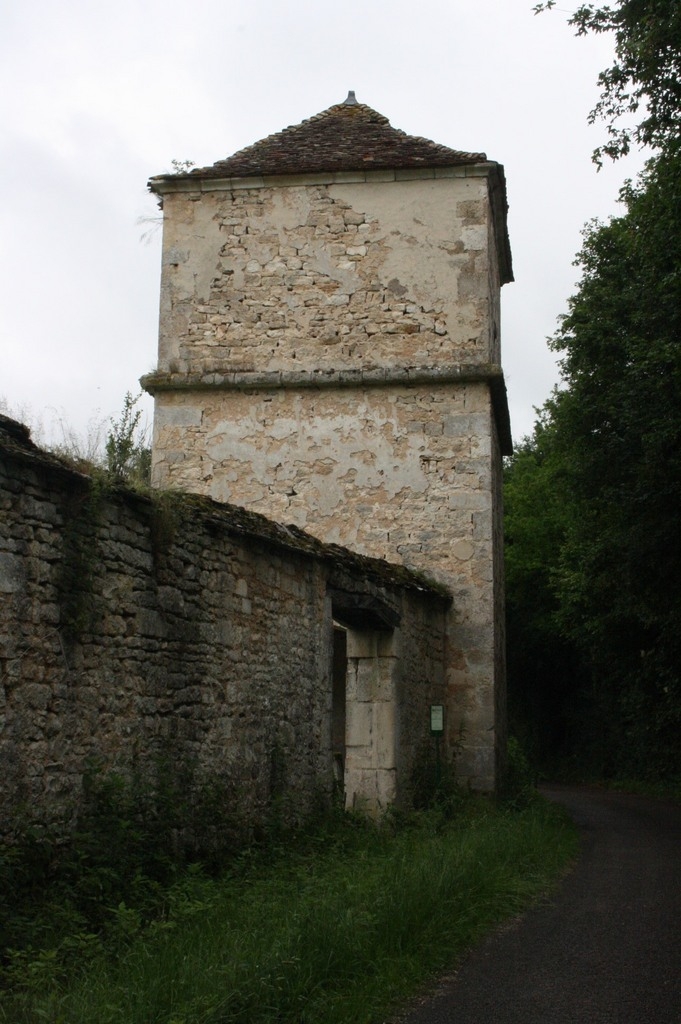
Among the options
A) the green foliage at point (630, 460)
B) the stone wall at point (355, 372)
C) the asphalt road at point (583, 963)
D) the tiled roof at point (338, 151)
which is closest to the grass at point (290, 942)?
the asphalt road at point (583, 963)

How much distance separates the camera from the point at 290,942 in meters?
5.11

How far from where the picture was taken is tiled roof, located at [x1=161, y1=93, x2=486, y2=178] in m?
14.7

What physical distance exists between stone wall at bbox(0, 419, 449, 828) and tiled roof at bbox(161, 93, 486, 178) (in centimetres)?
622

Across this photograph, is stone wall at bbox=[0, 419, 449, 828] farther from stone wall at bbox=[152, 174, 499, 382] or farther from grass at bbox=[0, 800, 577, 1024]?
stone wall at bbox=[152, 174, 499, 382]

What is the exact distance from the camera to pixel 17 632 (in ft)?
18.4

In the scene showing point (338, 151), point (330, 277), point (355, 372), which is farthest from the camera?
point (338, 151)

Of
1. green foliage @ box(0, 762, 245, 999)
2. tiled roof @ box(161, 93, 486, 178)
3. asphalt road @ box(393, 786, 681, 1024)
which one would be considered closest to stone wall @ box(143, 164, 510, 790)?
tiled roof @ box(161, 93, 486, 178)

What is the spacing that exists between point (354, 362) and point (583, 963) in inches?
367

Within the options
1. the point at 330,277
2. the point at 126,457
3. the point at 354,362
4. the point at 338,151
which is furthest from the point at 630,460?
the point at 126,457

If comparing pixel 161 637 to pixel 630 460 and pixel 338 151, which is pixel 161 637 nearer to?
pixel 338 151

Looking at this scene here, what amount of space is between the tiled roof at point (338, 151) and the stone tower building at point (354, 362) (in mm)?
49

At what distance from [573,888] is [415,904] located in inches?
119

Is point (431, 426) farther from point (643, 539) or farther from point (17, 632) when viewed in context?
point (17, 632)

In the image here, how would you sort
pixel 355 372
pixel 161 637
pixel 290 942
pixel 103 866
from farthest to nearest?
pixel 355 372, pixel 161 637, pixel 103 866, pixel 290 942
